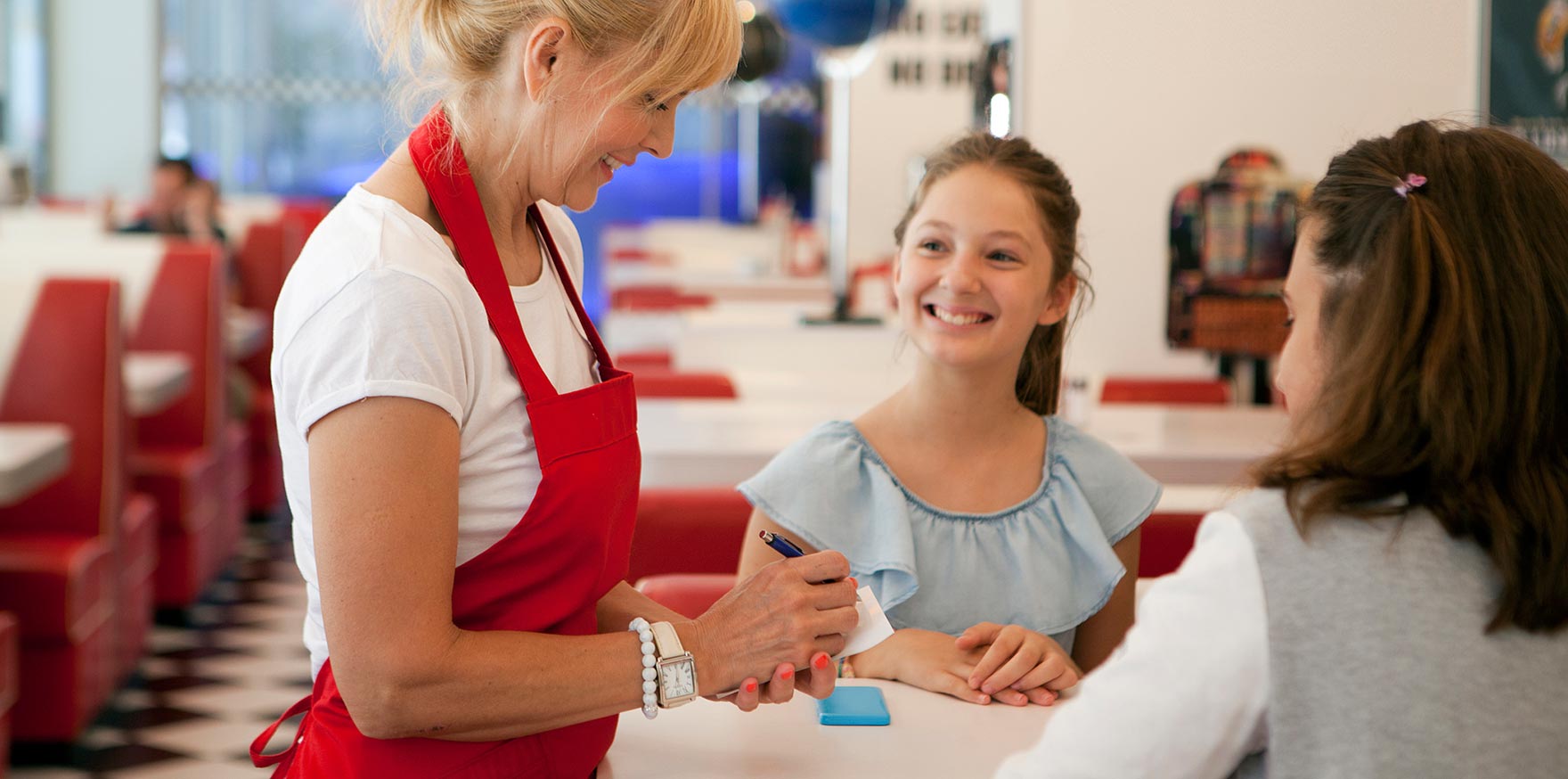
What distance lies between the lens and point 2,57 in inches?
465

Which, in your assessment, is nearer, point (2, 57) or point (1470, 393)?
point (1470, 393)

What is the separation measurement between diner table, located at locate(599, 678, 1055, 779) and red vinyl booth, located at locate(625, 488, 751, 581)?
0.63 meters

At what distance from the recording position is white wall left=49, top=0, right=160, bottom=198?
1276 cm

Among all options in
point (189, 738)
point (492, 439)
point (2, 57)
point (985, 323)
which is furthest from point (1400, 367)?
point (2, 57)

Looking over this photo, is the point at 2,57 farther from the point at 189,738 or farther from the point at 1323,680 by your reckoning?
the point at 1323,680

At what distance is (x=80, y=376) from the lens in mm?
3504

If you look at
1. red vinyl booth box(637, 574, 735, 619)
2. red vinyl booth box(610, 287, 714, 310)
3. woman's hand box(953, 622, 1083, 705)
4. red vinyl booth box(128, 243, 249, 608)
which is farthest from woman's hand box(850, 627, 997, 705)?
red vinyl booth box(610, 287, 714, 310)

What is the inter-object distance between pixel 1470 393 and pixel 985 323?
2.75 feet

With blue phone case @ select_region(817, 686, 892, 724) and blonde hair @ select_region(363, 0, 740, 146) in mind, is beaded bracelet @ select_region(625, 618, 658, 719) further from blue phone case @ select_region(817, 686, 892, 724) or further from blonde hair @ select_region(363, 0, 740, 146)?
blonde hair @ select_region(363, 0, 740, 146)

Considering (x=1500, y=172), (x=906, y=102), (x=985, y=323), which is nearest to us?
(x=1500, y=172)

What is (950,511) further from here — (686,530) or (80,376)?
(80,376)

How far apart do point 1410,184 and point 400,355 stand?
732mm

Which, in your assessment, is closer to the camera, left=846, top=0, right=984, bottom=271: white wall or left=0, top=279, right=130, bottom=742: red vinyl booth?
left=0, top=279, right=130, bottom=742: red vinyl booth

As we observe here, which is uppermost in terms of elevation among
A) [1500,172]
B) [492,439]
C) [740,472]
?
[1500,172]
